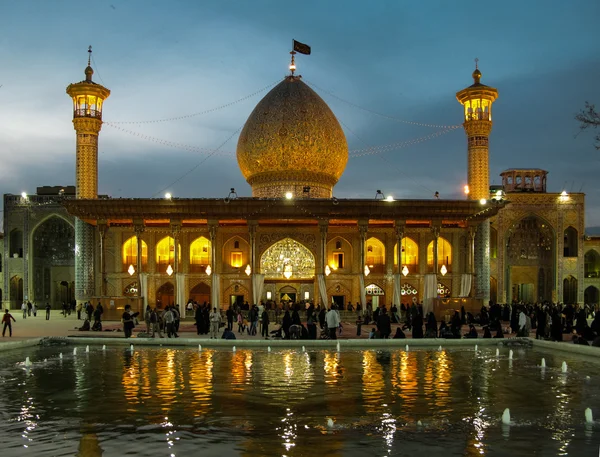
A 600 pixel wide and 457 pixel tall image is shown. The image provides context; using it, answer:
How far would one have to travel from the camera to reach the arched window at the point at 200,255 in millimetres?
33312

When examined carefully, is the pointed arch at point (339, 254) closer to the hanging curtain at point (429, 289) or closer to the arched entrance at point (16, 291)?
the hanging curtain at point (429, 289)

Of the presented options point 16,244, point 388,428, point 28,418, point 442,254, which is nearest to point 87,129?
point 16,244

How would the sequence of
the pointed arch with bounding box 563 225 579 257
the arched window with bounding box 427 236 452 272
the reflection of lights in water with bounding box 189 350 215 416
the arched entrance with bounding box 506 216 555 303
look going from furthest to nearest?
the arched entrance with bounding box 506 216 555 303 < the pointed arch with bounding box 563 225 579 257 < the arched window with bounding box 427 236 452 272 < the reflection of lights in water with bounding box 189 350 215 416

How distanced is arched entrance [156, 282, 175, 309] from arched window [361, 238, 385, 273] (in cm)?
969

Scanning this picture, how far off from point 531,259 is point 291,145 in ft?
55.7

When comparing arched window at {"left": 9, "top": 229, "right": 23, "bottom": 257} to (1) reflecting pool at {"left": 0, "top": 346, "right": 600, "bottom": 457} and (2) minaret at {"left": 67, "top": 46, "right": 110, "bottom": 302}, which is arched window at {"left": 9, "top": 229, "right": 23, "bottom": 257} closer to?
(2) minaret at {"left": 67, "top": 46, "right": 110, "bottom": 302}

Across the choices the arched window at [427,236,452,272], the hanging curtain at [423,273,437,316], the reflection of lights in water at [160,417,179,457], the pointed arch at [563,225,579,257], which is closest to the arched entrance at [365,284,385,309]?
the arched window at [427,236,452,272]

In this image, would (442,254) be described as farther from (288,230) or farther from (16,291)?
(16,291)

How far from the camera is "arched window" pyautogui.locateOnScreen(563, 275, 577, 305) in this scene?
1560 inches

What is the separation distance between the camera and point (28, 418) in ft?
29.3

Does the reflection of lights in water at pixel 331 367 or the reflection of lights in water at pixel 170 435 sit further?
the reflection of lights in water at pixel 331 367

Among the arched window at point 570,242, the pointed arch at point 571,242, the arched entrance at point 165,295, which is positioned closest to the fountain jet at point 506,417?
the arched entrance at point 165,295

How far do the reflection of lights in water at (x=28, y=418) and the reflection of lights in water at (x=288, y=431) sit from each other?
2.87 m

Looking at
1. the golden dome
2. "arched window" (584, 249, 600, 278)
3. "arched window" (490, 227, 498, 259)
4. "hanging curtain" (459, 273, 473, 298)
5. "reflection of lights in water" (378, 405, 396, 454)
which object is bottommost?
"reflection of lights in water" (378, 405, 396, 454)
